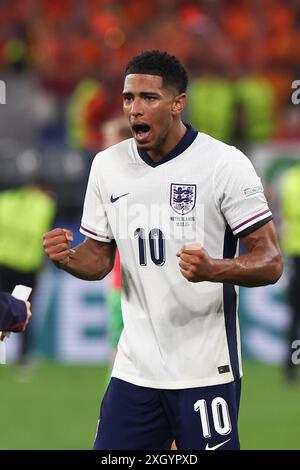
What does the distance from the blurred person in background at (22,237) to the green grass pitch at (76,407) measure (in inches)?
29.5

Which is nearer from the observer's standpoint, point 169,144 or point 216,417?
point 216,417

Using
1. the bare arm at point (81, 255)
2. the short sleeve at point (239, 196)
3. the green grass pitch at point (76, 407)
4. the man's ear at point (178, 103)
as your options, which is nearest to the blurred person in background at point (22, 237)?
the green grass pitch at point (76, 407)

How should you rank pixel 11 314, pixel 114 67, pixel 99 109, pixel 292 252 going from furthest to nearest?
pixel 114 67 < pixel 99 109 < pixel 292 252 < pixel 11 314

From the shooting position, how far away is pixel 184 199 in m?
4.77

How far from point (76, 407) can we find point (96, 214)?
4.98 m

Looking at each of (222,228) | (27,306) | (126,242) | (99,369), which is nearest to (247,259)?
(222,228)

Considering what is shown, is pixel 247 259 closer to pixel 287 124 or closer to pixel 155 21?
pixel 287 124

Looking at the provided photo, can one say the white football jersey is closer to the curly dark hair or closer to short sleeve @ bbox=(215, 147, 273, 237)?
short sleeve @ bbox=(215, 147, 273, 237)

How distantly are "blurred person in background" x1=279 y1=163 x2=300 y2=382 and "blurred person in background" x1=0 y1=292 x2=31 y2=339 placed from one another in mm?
6088

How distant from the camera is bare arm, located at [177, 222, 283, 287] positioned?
4.39m

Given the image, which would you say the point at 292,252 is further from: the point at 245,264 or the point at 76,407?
the point at 245,264

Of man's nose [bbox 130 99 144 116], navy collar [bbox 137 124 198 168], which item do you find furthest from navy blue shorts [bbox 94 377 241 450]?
man's nose [bbox 130 99 144 116]

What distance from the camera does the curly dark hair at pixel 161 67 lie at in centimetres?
477

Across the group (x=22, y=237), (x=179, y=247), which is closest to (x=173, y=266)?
(x=179, y=247)
